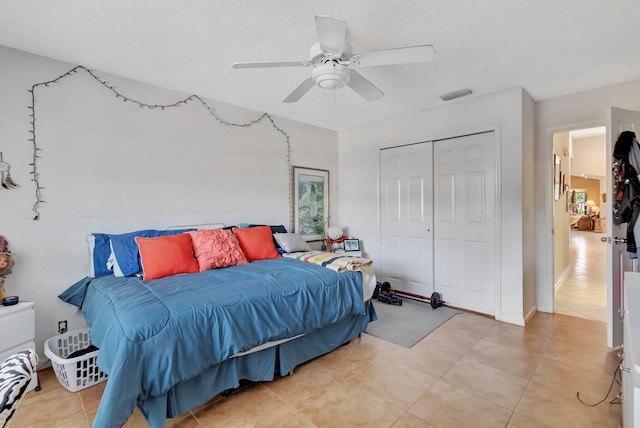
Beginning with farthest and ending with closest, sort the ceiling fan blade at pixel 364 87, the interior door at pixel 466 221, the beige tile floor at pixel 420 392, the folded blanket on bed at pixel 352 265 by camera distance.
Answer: the interior door at pixel 466 221 → the folded blanket on bed at pixel 352 265 → the ceiling fan blade at pixel 364 87 → the beige tile floor at pixel 420 392

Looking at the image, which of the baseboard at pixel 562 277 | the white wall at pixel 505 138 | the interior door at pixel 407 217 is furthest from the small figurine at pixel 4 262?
the baseboard at pixel 562 277

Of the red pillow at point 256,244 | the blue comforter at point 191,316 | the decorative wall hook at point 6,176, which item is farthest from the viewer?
the red pillow at point 256,244

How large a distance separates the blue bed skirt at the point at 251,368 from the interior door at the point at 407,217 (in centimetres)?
146

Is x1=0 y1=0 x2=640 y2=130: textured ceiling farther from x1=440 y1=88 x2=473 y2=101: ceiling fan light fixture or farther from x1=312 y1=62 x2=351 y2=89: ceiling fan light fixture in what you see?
x1=312 y1=62 x2=351 y2=89: ceiling fan light fixture

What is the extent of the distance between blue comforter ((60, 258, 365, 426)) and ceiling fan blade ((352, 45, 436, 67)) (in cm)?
160

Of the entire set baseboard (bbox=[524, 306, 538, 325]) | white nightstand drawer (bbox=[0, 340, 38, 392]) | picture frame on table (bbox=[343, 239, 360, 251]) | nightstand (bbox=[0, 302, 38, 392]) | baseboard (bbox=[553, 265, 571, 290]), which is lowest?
baseboard (bbox=[524, 306, 538, 325])

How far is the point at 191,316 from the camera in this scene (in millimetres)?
1690

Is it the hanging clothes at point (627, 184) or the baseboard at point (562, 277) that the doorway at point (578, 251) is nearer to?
the baseboard at point (562, 277)

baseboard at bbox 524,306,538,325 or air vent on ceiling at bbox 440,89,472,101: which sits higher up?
air vent on ceiling at bbox 440,89,472,101

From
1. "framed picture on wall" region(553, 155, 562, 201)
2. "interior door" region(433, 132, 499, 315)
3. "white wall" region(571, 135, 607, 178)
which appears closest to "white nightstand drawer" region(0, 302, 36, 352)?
"interior door" region(433, 132, 499, 315)

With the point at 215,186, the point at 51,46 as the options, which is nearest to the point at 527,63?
the point at 215,186

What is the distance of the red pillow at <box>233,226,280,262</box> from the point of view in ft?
10.2

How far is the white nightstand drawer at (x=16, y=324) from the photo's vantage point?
6.37 feet

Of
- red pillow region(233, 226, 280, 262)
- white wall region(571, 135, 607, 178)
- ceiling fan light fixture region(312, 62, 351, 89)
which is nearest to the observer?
ceiling fan light fixture region(312, 62, 351, 89)
